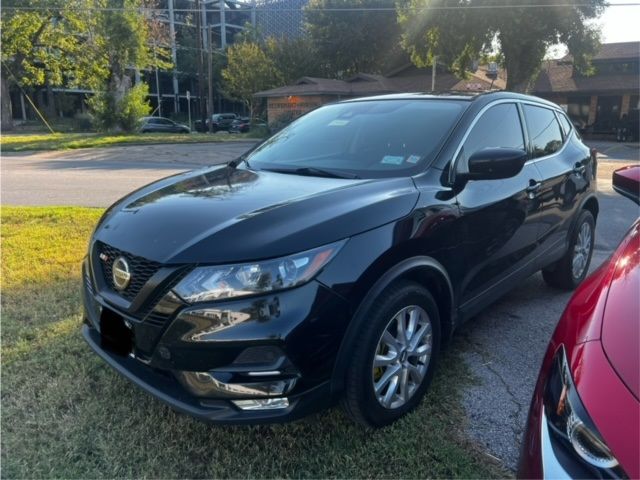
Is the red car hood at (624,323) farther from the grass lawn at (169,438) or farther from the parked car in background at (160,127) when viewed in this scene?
the parked car in background at (160,127)

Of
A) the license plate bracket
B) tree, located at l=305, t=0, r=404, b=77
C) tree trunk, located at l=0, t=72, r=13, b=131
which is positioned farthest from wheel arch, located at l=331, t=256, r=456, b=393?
tree, located at l=305, t=0, r=404, b=77

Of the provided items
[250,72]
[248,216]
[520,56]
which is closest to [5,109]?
[250,72]

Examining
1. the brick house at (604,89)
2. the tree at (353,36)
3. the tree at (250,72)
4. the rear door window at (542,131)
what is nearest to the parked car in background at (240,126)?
the tree at (250,72)

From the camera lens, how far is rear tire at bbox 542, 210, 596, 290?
453 centimetres

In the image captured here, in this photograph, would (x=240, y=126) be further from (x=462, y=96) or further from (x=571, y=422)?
(x=571, y=422)

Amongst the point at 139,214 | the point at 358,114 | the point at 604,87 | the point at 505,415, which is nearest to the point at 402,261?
the point at 505,415

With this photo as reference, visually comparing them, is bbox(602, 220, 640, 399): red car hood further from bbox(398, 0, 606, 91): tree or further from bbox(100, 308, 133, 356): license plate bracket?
bbox(398, 0, 606, 91): tree

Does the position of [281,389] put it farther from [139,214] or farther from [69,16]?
[69,16]

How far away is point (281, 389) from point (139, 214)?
3.82 feet

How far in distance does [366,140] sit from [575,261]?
2533 mm

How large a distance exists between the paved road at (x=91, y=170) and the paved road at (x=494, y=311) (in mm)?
19

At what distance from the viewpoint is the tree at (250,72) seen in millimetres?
37250

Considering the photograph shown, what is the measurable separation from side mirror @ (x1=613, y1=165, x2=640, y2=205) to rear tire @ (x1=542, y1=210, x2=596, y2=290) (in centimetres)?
76

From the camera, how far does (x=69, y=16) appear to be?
27891 millimetres
